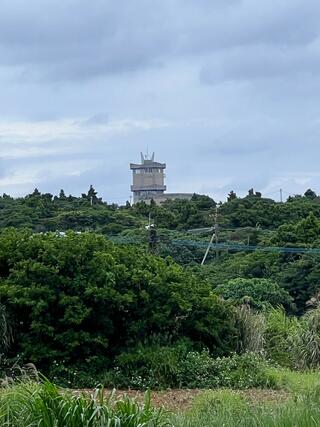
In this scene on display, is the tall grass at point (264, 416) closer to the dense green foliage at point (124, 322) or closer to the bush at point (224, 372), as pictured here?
the bush at point (224, 372)

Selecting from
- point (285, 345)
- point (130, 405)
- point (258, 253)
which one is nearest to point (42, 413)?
point (130, 405)

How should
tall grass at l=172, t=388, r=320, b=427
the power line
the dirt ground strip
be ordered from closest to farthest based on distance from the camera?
tall grass at l=172, t=388, r=320, b=427 → the dirt ground strip → the power line

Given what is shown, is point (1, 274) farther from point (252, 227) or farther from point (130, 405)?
point (252, 227)

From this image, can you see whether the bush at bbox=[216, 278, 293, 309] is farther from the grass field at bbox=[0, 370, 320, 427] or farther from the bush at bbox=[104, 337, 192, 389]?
the grass field at bbox=[0, 370, 320, 427]

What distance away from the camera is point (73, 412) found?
8133mm

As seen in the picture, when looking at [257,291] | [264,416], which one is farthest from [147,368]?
[257,291]

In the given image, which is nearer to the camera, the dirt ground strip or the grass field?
the grass field

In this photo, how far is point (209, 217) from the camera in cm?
4584

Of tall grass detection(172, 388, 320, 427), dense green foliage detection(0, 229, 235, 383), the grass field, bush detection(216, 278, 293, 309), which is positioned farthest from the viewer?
bush detection(216, 278, 293, 309)

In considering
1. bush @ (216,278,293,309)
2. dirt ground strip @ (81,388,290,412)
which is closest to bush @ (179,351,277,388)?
dirt ground strip @ (81,388,290,412)

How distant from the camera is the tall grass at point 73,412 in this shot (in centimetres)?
811

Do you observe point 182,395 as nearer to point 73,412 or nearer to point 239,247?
point 73,412

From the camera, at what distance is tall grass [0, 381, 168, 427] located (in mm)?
8109

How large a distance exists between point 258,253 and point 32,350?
2144 centimetres
